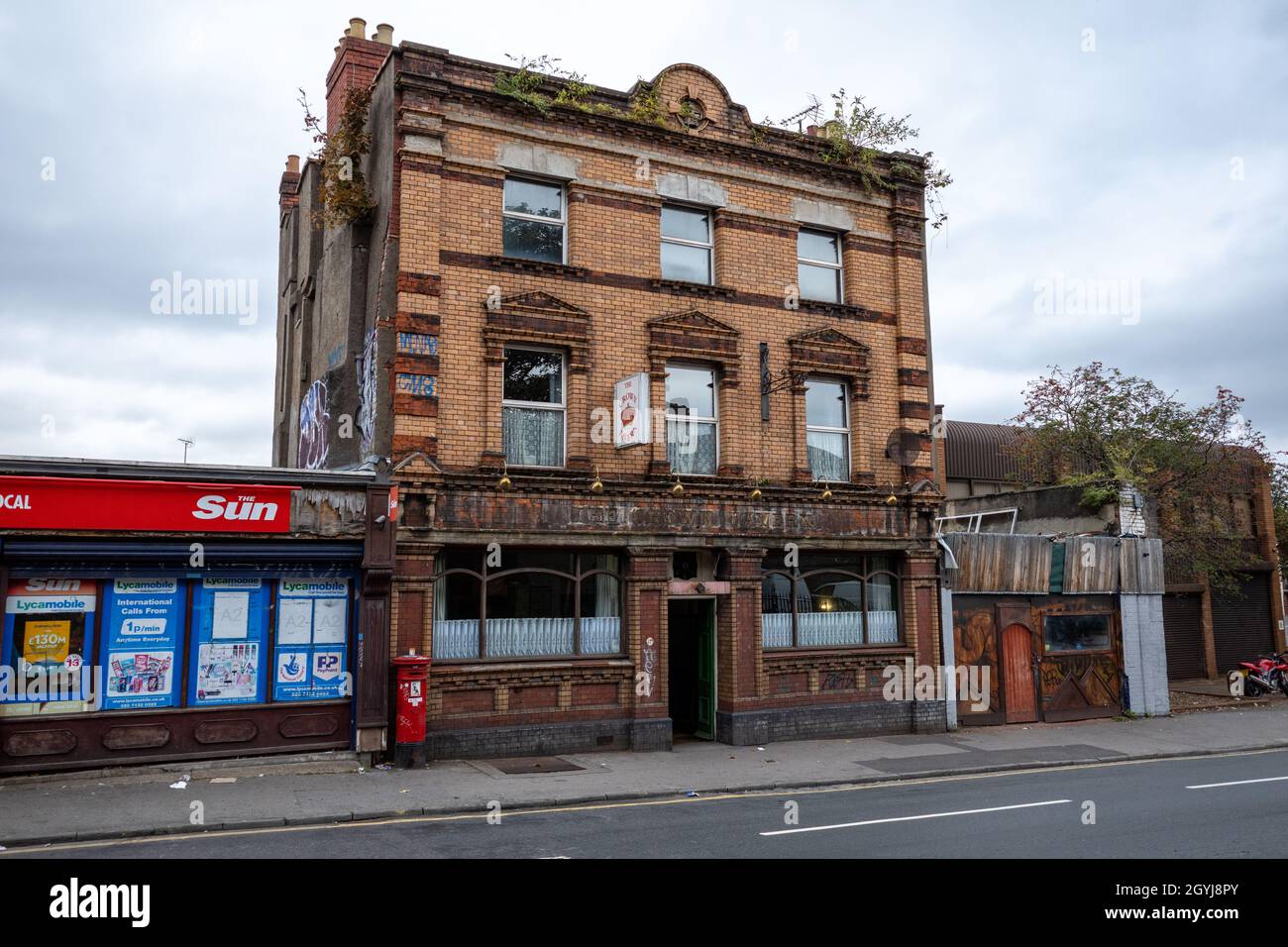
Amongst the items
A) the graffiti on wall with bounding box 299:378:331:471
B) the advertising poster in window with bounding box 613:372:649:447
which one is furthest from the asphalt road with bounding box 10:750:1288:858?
the graffiti on wall with bounding box 299:378:331:471

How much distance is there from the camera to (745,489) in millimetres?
17234

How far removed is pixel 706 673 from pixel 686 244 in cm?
793

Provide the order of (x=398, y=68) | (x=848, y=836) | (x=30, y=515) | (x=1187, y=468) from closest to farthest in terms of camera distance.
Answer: (x=848, y=836) → (x=30, y=515) → (x=398, y=68) → (x=1187, y=468)

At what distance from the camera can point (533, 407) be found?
16.2 meters

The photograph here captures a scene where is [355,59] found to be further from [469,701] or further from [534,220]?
[469,701]

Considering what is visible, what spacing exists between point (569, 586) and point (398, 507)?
3246mm

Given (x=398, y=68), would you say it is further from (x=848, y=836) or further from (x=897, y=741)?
(x=897, y=741)

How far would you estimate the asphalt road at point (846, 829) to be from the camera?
9102mm

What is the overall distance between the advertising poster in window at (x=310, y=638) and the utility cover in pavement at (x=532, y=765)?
2618 millimetres

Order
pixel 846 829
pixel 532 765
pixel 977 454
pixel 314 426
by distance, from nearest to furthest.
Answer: pixel 846 829 < pixel 532 765 < pixel 314 426 < pixel 977 454

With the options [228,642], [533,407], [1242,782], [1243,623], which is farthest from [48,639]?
[1243,623]

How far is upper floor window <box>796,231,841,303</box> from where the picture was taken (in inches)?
752

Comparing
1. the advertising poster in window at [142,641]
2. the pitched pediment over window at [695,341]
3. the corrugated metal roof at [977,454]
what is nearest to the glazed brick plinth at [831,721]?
the pitched pediment over window at [695,341]
